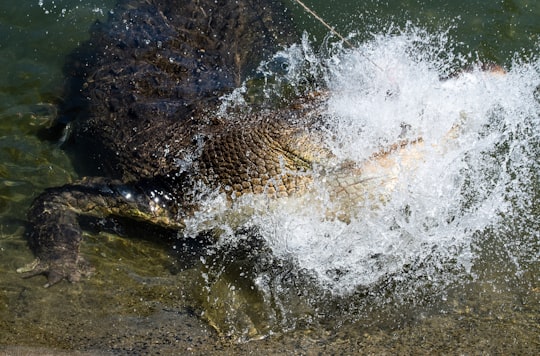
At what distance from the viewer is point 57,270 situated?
201 inches

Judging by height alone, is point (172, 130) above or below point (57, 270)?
above

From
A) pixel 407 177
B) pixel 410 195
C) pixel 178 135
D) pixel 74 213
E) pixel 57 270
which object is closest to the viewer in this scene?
pixel 407 177

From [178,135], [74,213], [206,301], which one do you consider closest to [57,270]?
[74,213]

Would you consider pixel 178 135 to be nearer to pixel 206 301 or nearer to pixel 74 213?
pixel 74 213

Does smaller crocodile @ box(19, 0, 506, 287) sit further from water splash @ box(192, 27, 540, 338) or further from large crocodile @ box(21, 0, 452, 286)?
water splash @ box(192, 27, 540, 338)

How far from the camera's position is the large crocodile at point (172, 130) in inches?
189

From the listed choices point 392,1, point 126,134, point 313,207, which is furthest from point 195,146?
point 392,1

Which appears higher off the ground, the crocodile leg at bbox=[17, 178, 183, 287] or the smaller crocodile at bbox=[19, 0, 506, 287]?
the smaller crocodile at bbox=[19, 0, 506, 287]

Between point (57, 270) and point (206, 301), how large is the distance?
1.25m

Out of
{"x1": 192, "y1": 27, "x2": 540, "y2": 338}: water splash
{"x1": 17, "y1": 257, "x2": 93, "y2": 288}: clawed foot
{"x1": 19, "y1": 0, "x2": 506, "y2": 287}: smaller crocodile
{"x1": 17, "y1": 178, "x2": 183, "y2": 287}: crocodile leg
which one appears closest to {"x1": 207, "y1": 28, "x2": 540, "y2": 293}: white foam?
{"x1": 192, "y1": 27, "x2": 540, "y2": 338}: water splash

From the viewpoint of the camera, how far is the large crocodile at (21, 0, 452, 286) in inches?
189

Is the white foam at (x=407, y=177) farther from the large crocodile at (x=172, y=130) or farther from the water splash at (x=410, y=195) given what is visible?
the large crocodile at (x=172, y=130)

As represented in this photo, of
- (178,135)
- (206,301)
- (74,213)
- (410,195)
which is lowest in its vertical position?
(206,301)

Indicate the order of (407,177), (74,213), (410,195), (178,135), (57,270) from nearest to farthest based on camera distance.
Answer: (407,177) → (410,195) → (57,270) → (178,135) → (74,213)
